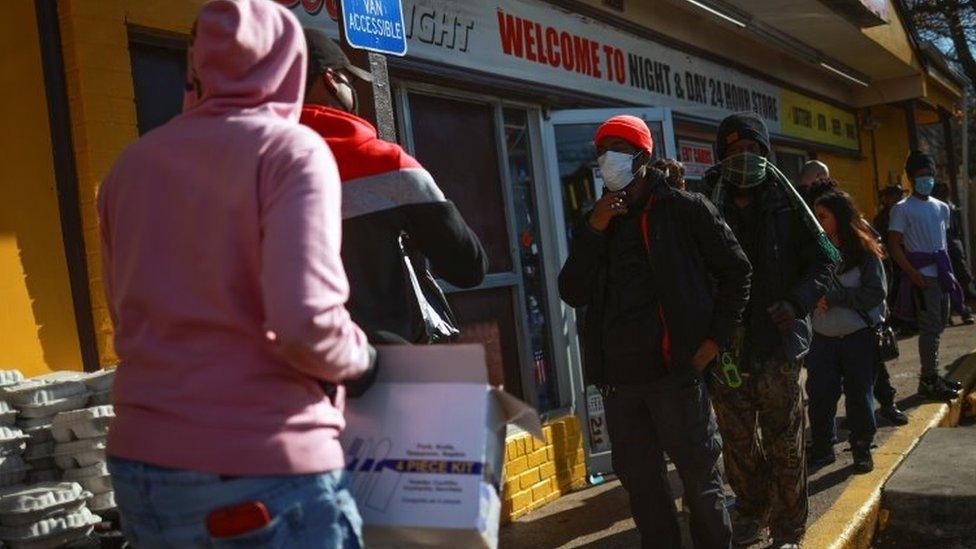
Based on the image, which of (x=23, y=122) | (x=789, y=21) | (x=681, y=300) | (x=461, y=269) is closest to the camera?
(x=461, y=269)

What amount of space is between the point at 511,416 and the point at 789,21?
11100 mm

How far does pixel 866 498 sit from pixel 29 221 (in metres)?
4.02

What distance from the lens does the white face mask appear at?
4.10 m

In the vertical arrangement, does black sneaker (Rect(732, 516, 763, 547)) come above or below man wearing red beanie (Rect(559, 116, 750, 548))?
below

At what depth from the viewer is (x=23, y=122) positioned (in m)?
4.38

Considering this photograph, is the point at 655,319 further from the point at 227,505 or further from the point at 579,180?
the point at 579,180

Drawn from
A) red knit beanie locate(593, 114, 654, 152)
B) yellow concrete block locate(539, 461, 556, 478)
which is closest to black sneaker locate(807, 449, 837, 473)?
yellow concrete block locate(539, 461, 556, 478)

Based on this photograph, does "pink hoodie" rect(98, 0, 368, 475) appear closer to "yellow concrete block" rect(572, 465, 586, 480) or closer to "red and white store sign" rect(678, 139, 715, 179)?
"yellow concrete block" rect(572, 465, 586, 480)

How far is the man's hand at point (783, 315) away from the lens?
468 cm

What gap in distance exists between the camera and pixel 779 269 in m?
4.80

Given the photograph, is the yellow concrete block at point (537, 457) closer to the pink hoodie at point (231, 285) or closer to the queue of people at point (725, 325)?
the queue of people at point (725, 325)

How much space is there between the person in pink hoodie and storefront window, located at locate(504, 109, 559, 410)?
5.16 m

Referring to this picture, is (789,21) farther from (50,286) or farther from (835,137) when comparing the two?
(50,286)

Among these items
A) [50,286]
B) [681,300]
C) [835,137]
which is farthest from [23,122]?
[835,137]
